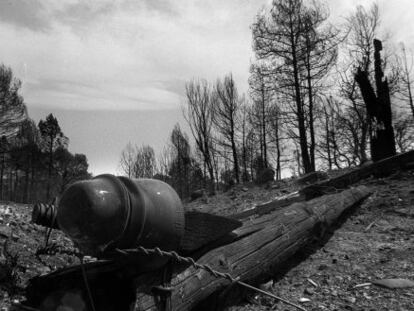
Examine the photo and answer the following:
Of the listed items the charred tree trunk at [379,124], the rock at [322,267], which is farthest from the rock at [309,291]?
the charred tree trunk at [379,124]

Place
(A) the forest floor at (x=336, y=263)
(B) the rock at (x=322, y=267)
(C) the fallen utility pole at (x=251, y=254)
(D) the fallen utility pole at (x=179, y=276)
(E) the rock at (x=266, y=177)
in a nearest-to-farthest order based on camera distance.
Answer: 1. (D) the fallen utility pole at (x=179, y=276)
2. (C) the fallen utility pole at (x=251, y=254)
3. (A) the forest floor at (x=336, y=263)
4. (B) the rock at (x=322, y=267)
5. (E) the rock at (x=266, y=177)

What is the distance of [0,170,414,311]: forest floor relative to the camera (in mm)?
2898

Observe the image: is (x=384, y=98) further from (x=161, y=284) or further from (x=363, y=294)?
(x=161, y=284)

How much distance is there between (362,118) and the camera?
822 inches

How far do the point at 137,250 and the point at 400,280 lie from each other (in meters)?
2.32

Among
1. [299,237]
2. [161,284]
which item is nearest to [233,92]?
[299,237]

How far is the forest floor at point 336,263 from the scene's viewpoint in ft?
9.51

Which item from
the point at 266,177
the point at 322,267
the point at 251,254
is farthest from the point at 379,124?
the point at 251,254

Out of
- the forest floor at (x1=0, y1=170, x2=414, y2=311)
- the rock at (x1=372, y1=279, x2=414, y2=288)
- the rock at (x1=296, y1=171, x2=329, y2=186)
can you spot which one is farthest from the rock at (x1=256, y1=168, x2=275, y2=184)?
the rock at (x1=372, y1=279, x2=414, y2=288)

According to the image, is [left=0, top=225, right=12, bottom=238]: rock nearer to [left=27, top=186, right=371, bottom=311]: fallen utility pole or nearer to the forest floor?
the forest floor

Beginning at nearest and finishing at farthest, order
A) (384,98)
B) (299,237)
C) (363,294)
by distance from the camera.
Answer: (363,294) → (299,237) → (384,98)

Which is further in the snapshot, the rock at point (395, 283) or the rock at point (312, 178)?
the rock at point (312, 178)

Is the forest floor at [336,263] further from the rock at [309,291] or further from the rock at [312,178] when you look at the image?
the rock at [312,178]

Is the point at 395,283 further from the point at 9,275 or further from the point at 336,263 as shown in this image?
the point at 9,275
